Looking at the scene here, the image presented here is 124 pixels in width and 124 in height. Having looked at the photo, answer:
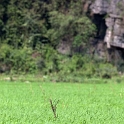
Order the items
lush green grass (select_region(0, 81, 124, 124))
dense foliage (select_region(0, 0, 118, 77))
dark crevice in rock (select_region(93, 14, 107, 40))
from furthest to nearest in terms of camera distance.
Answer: dark crevice in rock (select_region(93, 14, 107, 40)) → dense foliage (select_region(0, 0, 118, 77)) → lush green grass (select_region(0, 81, 124, 124))

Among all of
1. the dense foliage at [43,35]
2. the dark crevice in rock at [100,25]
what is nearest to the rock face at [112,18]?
the dark crevice in rock at [100,25]

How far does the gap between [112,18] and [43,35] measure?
6.66 m

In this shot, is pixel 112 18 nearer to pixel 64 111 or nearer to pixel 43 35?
pixel 43 35

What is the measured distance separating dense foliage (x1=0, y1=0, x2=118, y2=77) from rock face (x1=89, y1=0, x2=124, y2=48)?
1403 mm

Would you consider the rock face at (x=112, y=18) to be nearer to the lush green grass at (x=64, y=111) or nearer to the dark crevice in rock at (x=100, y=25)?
the dark crevice in rock at (x=100, y=25)

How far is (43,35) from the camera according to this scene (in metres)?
41.4

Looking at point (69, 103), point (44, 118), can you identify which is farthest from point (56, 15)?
point (44, 118)

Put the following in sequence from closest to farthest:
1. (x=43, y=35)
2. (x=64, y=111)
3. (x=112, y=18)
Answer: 1. (x=64, y=111)
2. (x=112, y=18)
3. (x=43, y=35)

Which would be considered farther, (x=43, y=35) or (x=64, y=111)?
(x=43, y=35)

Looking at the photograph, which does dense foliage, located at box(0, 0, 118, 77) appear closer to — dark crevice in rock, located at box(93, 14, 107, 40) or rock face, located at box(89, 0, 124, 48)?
dark crevice in rock, located at box(93, 14, 107, 40)

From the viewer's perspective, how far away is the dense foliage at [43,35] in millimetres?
37938

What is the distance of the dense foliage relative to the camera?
37.9 metres

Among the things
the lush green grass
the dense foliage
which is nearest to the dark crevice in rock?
the dense foliage

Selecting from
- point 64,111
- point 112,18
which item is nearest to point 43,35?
point 112,18
